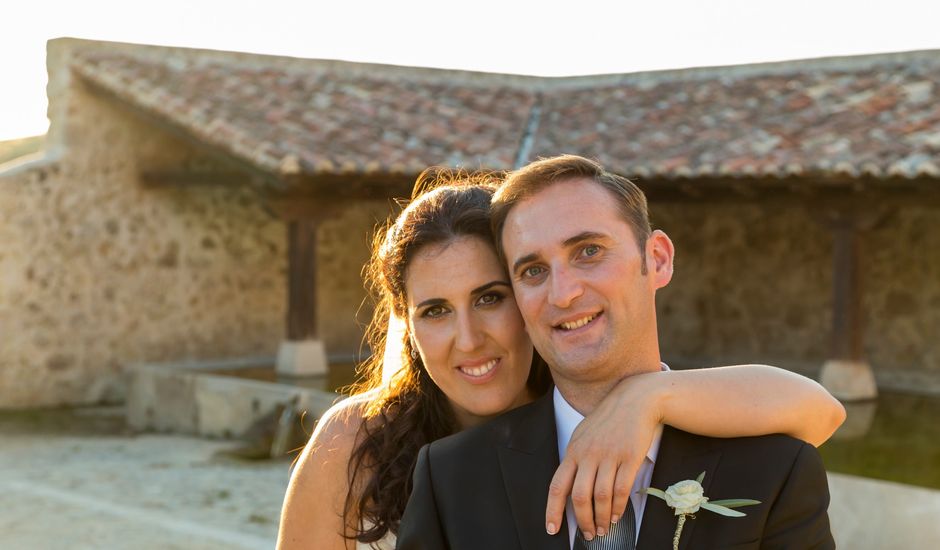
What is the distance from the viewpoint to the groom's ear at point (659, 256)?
2338 mm

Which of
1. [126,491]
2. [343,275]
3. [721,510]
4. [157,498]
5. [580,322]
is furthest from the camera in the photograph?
[343,275]

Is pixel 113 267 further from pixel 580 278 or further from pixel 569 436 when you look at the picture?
pixel 580 278

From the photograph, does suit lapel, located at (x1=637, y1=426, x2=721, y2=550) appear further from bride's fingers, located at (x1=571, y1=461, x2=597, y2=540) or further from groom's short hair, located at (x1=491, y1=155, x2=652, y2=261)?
groom's short hair, located at (x1=491, y1=155, x2=652, y2=261)

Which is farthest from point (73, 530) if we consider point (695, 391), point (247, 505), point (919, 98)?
point (919, 98)

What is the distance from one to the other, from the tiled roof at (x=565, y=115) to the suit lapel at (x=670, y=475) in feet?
23.9

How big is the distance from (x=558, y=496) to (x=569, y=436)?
9.4 inches

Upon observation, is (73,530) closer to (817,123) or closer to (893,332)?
(817,123)

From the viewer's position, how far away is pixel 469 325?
259 centimetres

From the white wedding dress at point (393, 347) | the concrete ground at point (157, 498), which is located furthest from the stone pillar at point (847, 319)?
the white wedding dress at point (393, 347)

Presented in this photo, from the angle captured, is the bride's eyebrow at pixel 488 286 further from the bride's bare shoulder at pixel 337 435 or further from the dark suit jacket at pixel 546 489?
the bride's bare shoulder at pixel 337 435

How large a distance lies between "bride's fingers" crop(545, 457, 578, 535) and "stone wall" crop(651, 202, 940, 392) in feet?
29.9

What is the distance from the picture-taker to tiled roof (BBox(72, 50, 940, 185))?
1002 centimetres

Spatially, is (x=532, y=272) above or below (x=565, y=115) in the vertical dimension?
below

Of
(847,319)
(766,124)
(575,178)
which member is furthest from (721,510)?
(766,124)
